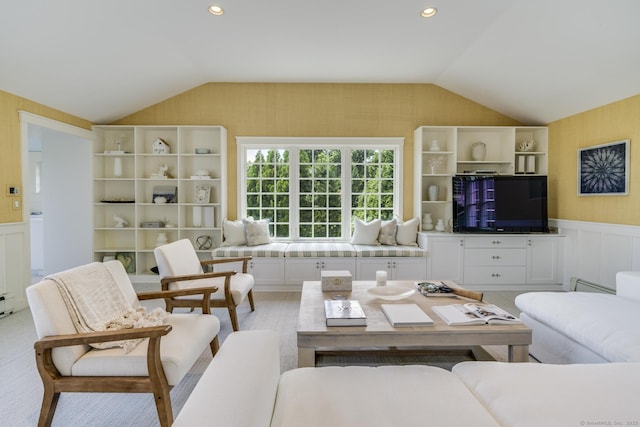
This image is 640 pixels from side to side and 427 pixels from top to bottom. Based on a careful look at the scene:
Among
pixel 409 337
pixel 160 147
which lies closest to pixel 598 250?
pixel 409 337

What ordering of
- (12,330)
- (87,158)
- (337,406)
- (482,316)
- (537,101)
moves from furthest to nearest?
(87,158), (537,101), (12,330), (482,316), (337,406)

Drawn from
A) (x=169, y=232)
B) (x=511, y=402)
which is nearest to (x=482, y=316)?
(x=511, y=402)

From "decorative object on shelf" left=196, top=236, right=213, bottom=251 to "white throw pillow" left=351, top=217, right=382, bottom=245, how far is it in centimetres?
208

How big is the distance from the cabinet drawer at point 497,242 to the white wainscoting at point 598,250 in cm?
55

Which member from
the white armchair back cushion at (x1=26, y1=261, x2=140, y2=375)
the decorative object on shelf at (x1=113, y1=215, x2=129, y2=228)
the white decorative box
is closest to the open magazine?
the white decorative box

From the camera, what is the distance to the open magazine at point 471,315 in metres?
1.90

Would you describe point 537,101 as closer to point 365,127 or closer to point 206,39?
point 365,127

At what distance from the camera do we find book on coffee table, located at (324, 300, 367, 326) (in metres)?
1.88

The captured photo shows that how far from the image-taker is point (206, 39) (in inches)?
135

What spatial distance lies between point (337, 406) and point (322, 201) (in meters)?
3.77

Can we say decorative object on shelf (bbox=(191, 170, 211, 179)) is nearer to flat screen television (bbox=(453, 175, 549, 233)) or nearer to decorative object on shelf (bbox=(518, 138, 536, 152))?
flat screen television (bbox=(453, 175, 549, 233))

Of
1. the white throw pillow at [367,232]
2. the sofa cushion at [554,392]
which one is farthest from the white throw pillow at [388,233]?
the sofa cushion at [554,392]

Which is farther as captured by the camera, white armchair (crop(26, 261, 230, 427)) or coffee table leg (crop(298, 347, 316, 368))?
coffee table leg (crop(298, 347, 316, 368))

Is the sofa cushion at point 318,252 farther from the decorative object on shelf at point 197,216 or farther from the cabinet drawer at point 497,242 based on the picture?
the cabinet drawer at point 497,242
